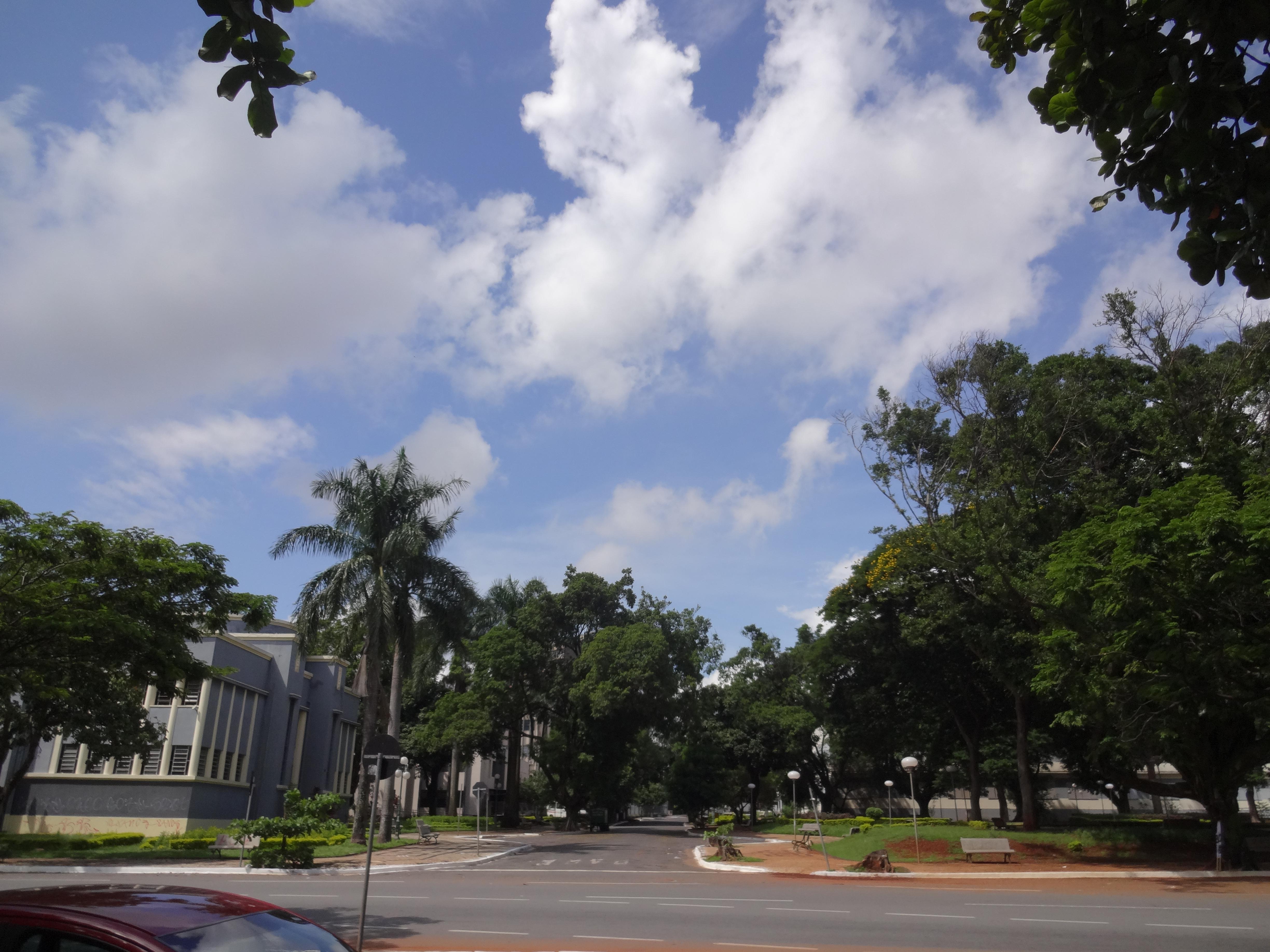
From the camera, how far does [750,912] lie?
14.8 metres

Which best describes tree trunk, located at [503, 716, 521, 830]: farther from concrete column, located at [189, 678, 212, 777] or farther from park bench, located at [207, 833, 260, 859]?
park bench, located at [207, 833, 260, 859]

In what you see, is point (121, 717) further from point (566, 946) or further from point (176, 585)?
point (566, 946)

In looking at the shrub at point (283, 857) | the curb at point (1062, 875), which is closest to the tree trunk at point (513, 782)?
the shrub at point (283, 857)

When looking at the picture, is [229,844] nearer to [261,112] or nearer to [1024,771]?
[1024,771]

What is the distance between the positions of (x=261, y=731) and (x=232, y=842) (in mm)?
10220

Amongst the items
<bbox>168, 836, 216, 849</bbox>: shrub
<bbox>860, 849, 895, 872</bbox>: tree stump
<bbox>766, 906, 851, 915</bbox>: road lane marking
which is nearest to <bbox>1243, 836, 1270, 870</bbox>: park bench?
<bbox>860, 849, 895, 872</bbox>: tree stump

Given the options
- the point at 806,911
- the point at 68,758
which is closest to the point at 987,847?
the point at 806,911

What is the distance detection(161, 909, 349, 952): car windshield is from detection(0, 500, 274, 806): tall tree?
35.3 feet

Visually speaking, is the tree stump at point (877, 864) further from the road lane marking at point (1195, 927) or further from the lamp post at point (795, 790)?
the road lane marking at point (1195, 927)

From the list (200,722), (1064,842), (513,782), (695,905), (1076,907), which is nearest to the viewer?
(1076,907)

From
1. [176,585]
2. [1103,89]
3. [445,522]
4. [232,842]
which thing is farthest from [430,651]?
[1103,89]

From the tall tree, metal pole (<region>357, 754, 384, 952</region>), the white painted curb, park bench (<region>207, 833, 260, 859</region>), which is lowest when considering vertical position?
the white painted curb

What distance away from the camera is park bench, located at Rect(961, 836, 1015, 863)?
25.0 meters

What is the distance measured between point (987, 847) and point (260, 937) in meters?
26.2
